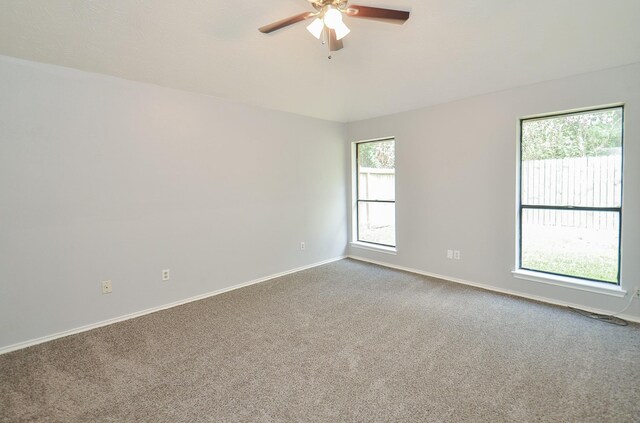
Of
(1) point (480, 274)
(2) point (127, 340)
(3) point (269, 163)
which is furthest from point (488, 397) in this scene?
(3) point (269, 163)

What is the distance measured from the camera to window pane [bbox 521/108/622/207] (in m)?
3.03

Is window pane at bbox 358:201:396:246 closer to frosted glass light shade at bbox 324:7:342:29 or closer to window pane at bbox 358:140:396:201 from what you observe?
window pane at bbox 358:140:396:201

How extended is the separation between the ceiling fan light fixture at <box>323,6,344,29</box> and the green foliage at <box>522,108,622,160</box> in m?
2.79

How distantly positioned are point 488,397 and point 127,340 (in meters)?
2.86

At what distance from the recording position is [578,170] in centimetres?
322

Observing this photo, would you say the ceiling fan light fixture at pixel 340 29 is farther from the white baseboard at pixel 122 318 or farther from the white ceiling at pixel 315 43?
the white baseboard at pixel 122 318

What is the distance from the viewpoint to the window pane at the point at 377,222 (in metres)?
5.00

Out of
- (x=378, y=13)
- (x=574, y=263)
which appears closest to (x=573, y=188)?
(x=574, y=263)

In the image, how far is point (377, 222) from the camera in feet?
17.2

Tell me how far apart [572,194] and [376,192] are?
2.61m

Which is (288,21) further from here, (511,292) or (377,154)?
(511,292)

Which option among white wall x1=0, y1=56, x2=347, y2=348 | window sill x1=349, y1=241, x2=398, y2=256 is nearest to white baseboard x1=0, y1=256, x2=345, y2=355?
white wall x1=0, y1=56, x2=347, y2=348

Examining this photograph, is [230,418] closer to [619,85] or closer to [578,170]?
[578,170]

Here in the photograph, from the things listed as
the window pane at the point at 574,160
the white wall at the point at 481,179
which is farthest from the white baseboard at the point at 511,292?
the window pane at the point at 574,160
